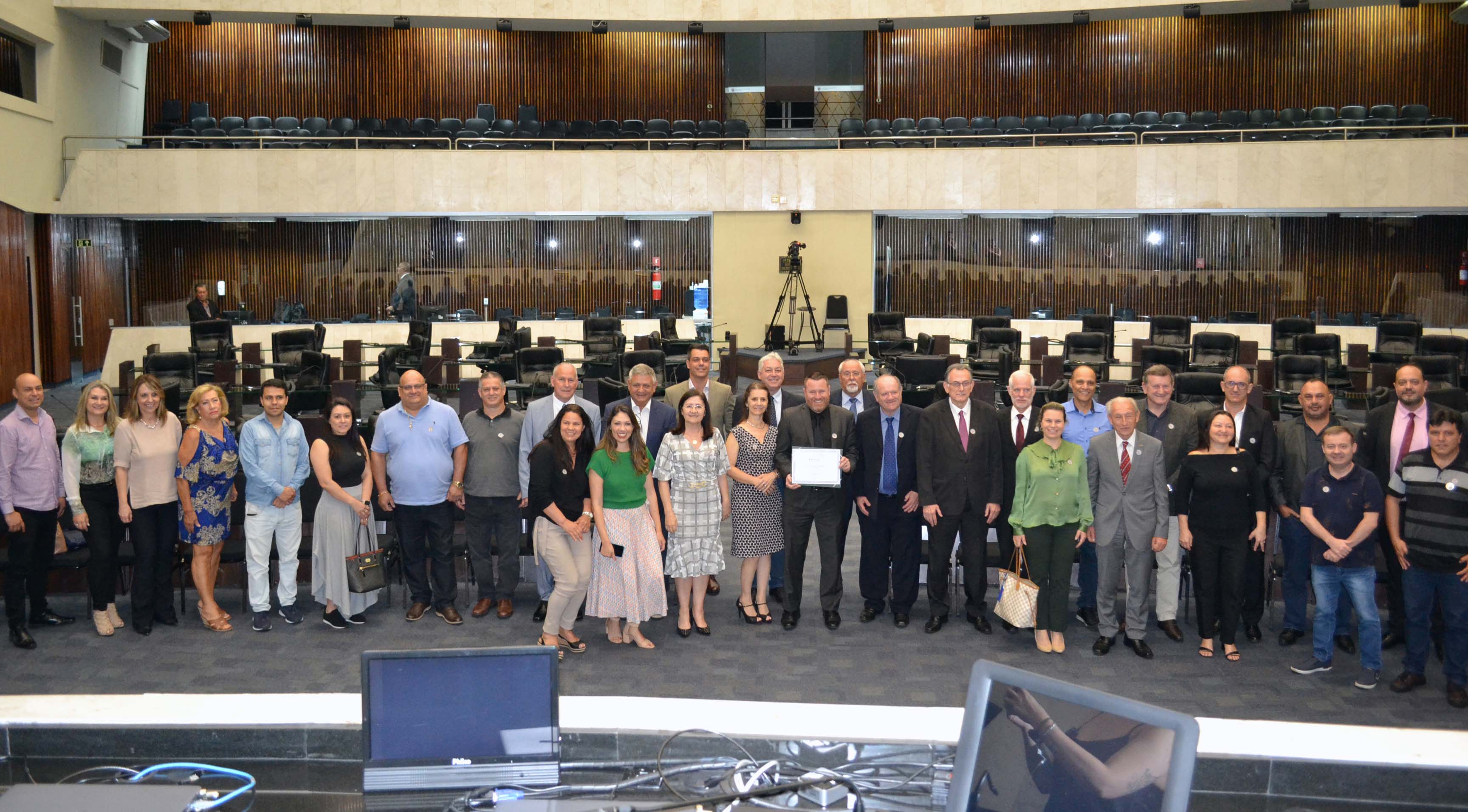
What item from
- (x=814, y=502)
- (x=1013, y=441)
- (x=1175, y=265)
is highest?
(x=1175, y=265)

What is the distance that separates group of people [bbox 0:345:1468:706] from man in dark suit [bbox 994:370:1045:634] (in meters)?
0.01

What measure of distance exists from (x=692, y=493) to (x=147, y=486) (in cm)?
298

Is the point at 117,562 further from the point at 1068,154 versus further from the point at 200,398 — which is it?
the point at 1068,154

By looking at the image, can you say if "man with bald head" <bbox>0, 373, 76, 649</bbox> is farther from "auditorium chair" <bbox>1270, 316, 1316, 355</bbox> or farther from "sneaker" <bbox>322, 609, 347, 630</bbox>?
"auditorium chair" <bbox>1270, 316, 1316, 355</bbox>

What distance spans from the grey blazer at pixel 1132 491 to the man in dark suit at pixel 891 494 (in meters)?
1.00

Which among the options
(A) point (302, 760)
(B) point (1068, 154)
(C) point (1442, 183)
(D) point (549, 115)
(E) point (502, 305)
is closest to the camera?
(A) point (302, 760)

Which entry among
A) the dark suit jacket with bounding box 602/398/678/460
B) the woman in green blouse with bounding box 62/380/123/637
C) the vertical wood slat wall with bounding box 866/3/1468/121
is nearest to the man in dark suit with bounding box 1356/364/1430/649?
the dark suit jacket with bounding box 602/398/678/460

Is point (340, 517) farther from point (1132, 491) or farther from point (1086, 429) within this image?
point (1132, 491)

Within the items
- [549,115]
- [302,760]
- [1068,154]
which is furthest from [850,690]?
[549,115]

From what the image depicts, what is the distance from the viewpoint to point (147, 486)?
6.55 meters

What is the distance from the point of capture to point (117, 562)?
6703 mm

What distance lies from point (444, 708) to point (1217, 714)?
13.2ft

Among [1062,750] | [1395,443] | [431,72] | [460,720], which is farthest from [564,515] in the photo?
[431,72]

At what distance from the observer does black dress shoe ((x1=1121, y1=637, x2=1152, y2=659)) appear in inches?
247
